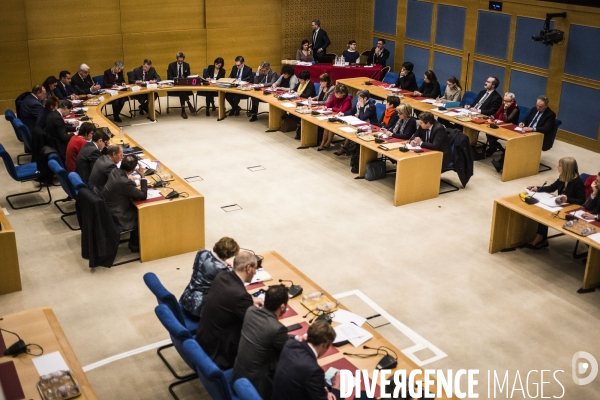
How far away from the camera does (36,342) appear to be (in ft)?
17.1

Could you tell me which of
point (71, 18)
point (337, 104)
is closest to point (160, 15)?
point (71, 18)

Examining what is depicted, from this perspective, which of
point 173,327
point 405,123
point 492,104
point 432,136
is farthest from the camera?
point 492,104

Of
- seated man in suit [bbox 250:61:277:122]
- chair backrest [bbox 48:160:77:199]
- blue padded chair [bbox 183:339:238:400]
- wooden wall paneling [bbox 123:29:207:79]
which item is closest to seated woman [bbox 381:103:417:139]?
seated man in suit [bbox 250:61:277:122]

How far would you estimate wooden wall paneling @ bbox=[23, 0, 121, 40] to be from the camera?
14.4m

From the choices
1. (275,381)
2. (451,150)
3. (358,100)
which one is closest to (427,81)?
(358,100)

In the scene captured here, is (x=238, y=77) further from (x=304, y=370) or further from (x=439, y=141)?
(x=304, y=370)

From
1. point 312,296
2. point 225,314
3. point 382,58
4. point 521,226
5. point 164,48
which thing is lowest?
point 521,226

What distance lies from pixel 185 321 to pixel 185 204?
2.48m

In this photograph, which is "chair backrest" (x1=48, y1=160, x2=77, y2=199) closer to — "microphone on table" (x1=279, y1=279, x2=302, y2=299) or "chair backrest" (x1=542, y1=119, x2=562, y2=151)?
"microphone on table" (x1=279, y1=279, x2=302, y2=299)

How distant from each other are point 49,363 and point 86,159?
4480mm

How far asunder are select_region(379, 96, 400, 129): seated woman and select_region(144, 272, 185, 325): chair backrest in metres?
6.23

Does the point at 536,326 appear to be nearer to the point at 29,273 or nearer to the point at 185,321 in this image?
the point at 185,321

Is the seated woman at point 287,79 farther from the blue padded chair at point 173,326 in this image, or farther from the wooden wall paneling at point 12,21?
the blue padded chair at point 173,326

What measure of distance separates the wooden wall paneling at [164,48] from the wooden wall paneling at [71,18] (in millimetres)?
489
